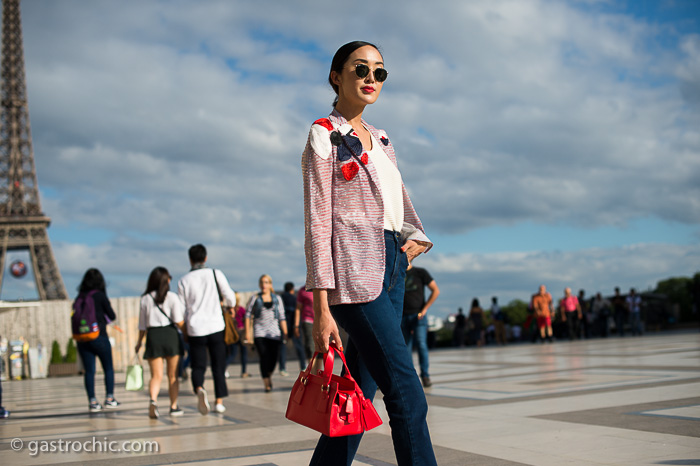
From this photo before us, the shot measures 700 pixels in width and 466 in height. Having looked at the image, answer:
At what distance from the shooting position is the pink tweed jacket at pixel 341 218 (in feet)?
8.14

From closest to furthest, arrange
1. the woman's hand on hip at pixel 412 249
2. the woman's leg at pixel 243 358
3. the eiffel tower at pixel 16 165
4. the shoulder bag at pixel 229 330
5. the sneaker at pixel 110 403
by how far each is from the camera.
→ the woman's hand on hip at pixel 412 249 → the shoulder bag at pixel 229 330 → the sneaker at pixel 110 403 → the woman's leg at pixel 243 358 → the eiffel tower at pixel 16 165

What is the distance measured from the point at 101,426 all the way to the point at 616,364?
706 cm

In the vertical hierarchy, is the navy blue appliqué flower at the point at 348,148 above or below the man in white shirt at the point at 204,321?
above

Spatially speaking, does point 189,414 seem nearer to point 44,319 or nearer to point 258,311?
point 258,311

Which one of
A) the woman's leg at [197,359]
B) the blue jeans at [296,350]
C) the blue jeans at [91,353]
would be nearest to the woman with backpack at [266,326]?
the blue jeans at [296,350]

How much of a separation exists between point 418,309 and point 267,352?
2.76 m

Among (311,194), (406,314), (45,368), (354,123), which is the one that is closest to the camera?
(311,194)

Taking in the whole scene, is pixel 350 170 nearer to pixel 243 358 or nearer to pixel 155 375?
pixel 155 375

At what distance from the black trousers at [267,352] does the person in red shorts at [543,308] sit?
11464 millimetres

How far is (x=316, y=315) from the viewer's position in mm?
2512

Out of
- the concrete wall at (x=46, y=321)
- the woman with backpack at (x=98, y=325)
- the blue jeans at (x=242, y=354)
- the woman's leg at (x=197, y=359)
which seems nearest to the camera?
the woman's leg at (x=197, y=359)

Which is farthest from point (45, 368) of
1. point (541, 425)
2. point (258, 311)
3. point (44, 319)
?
point (541, 425)

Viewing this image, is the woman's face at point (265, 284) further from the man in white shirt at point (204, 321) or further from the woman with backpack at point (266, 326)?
the man in white shirt at point (204, 321)

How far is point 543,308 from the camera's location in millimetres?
20141
